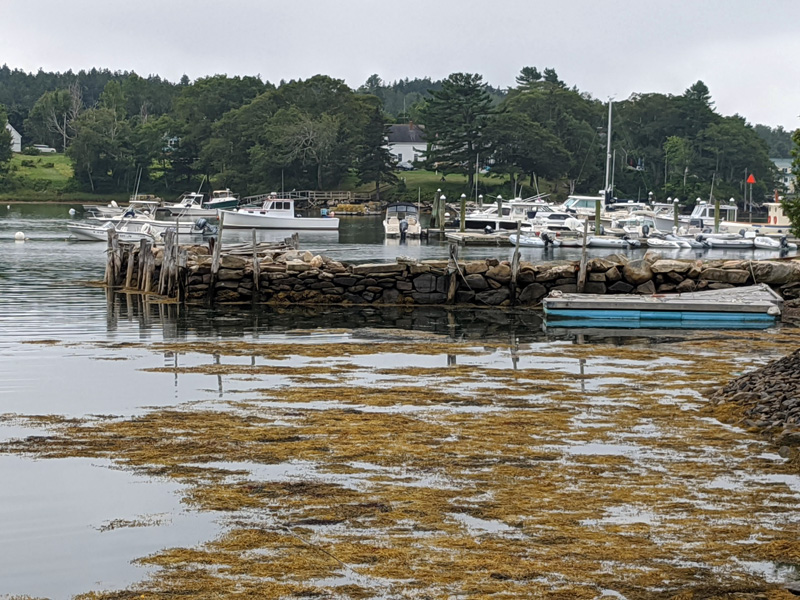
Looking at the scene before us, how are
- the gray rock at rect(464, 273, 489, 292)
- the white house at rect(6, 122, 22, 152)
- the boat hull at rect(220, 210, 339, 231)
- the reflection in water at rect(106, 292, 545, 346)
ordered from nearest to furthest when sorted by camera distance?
the reflection in water at rect(106, 292, 545, 346) → the gray rock at rect(464, 273, 489, 292) → the boat hull at rect(220, 210, 339, 231) → the white house at rect(6, 122, 22, 152)

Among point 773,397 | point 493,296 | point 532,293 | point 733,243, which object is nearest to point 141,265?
point 493,296

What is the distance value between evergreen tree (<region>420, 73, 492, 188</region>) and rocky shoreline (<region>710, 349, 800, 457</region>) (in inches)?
3749

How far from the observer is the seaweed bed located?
9.05 m

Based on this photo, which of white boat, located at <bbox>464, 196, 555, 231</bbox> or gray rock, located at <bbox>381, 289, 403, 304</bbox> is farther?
white boat, located at <bbox>464, 196, 555, 231</bbox>

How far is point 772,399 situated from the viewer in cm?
1536

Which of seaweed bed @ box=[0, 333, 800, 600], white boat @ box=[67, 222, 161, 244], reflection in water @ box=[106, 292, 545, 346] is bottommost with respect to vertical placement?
seaweed bed @ box=[0, 333, 800, 600]

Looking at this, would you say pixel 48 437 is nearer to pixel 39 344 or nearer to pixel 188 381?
pixel 188 381

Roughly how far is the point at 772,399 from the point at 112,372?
1044 cm

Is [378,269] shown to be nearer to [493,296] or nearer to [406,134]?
[493,296]

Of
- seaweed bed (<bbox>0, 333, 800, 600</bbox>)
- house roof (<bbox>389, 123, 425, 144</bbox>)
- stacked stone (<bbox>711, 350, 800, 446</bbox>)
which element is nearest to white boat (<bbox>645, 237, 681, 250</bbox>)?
seaweed bed (<bbox>0, 333, 800, 600</bbox>)

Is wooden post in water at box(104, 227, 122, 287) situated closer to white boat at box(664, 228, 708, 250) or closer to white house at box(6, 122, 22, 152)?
white boat at box(664, 228, 708, 250)

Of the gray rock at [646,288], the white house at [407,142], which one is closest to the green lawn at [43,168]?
the white house at [407,142]

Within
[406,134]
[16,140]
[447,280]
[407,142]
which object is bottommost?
[447,280]

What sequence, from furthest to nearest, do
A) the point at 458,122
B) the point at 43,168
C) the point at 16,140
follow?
1. the point at 16,140
2. the point at 43,168
3. the point at 458,122
